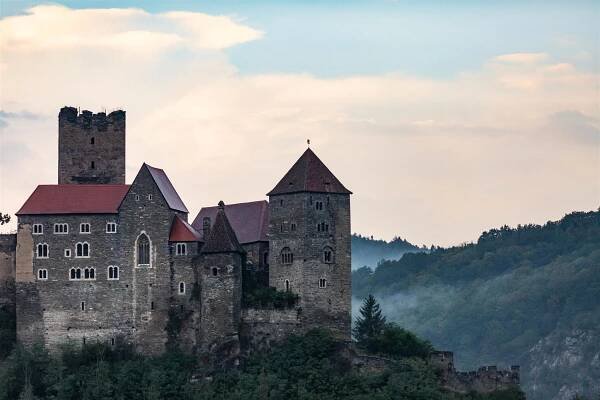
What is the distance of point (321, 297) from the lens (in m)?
104

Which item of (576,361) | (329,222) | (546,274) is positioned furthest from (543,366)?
(329,222)

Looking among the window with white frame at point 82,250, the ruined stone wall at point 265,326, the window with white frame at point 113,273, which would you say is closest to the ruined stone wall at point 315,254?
the ruined stone wall at point 265,326

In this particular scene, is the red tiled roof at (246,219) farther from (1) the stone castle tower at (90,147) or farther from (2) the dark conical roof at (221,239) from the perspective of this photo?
(1) the stone castle tower at (90,147)

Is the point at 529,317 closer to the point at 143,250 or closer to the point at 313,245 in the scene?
the point at 313,245

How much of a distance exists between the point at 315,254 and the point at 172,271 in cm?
834

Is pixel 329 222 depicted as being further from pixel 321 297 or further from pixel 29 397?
pixel 29 397

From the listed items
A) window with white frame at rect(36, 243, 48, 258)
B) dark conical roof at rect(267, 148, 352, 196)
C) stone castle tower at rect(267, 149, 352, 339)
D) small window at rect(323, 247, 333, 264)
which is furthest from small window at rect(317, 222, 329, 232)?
window with white frame at rect(36, 243, 48, 258)

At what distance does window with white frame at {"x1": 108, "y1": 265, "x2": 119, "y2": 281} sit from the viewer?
4134 inches

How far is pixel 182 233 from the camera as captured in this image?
10525 centimetres

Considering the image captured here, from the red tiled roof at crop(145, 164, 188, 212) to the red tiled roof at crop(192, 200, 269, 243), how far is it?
214 centimetres

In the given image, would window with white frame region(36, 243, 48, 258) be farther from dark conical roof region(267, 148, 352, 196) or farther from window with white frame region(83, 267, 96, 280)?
dark conical roof region(267, 148, 352, 196)

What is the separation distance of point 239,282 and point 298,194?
6.10 m

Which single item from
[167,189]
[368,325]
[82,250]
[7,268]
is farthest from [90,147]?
[368,325]

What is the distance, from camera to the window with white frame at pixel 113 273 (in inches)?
4134
